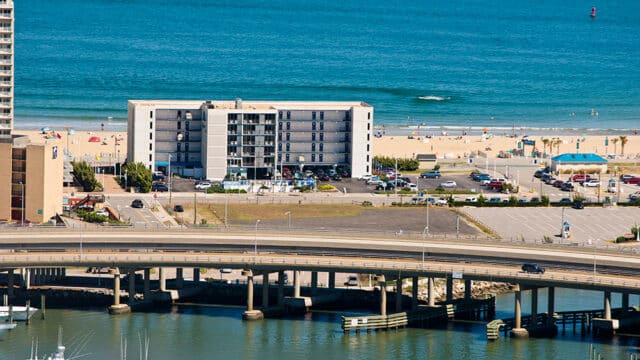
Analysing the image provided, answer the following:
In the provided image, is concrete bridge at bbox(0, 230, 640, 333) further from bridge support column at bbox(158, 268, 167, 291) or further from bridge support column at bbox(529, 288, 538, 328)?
bridge support column at bbox(158, 268, 167, 291)

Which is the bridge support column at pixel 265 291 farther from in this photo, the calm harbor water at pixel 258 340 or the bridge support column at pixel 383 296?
the bridge support column at pixel 383 296

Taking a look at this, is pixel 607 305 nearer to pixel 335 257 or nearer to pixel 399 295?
pixel 399 295

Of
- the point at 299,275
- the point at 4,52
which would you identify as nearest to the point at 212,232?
the point at 299,275

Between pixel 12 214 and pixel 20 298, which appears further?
pixel 12 214

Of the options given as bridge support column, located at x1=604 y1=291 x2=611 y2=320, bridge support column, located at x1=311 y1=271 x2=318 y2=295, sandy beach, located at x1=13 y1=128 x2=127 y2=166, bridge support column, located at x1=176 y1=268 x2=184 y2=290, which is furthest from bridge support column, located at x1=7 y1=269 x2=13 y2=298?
sandy beach, located at x1=13 y1=128 x2=127 y2=166

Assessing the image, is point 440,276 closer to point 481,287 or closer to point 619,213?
point 481,287

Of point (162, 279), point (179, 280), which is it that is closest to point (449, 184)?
point (179, 280)
